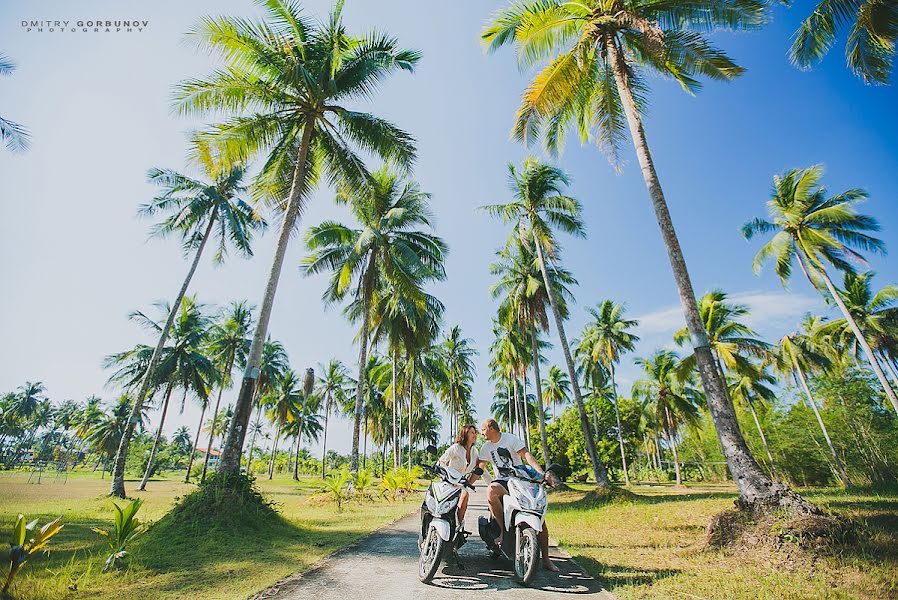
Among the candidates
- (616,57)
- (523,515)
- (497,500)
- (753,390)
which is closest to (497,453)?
(497,500)

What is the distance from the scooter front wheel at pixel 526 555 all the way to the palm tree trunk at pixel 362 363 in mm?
11230

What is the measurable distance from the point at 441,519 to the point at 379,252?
1393cm

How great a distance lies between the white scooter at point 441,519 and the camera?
3922 mm

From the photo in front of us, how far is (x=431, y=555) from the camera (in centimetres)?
403

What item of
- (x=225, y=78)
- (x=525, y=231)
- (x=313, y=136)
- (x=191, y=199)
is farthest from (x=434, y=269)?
(x=191, y=199)

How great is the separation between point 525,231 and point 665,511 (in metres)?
13.8

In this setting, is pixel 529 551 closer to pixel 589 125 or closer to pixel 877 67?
pixel 589 125

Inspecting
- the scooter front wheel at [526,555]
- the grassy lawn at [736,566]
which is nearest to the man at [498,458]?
the scooter front wheel at [526,555]

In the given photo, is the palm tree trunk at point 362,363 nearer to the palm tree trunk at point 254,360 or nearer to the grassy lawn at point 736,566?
the palm tree trunk at point 254,360

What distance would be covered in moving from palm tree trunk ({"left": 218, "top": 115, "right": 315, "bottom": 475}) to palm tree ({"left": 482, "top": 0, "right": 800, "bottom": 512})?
21.2 feet

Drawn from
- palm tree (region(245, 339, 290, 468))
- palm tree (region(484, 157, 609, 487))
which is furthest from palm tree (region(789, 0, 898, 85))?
palm tree (region(245, 339, 290, 468))

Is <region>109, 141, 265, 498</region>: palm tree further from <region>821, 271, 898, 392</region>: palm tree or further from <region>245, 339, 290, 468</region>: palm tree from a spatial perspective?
<region>821, 271, 898, 392</region>: palm tree

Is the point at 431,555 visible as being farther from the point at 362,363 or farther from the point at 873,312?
the point at 873,312

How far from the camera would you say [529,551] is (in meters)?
3.79
